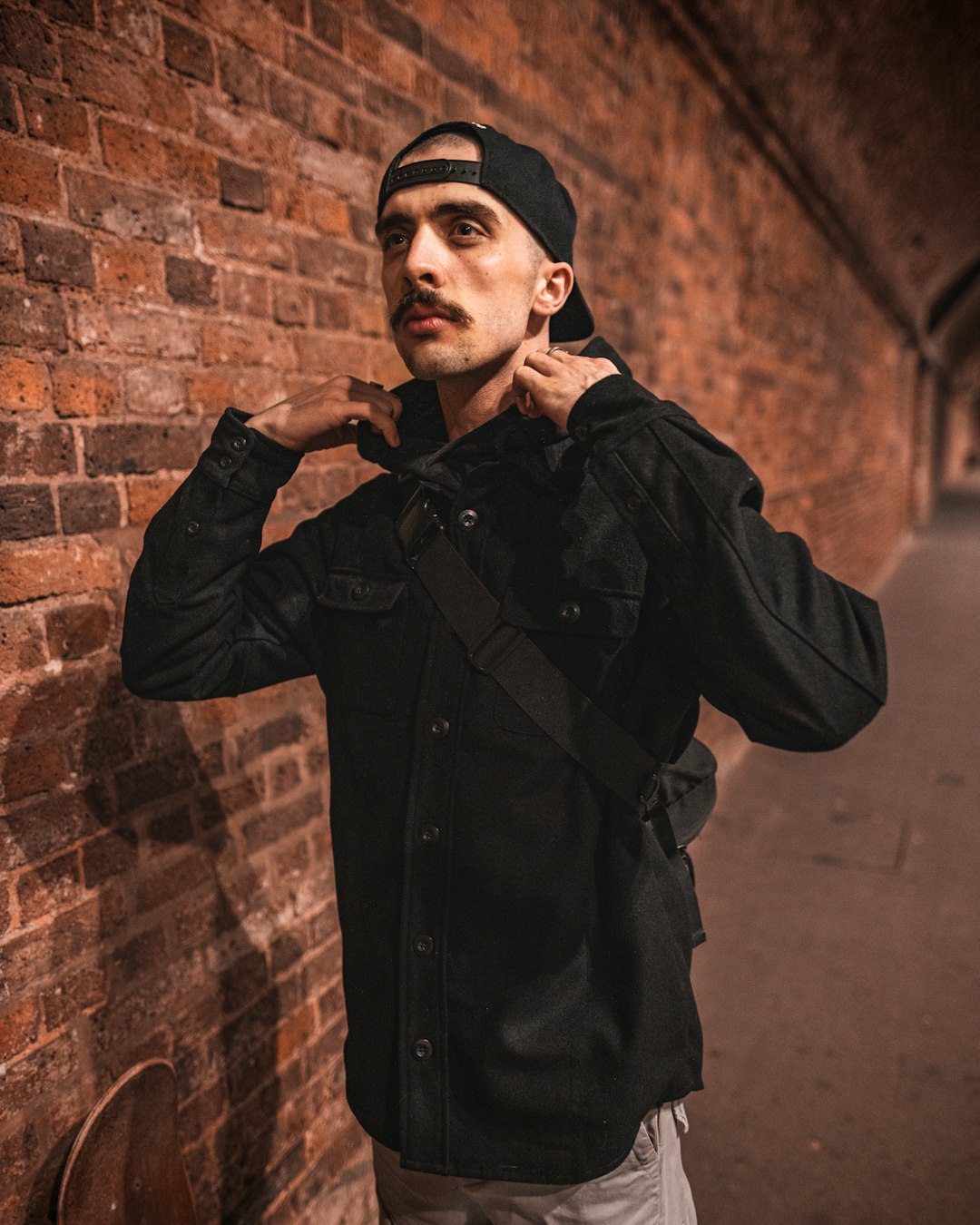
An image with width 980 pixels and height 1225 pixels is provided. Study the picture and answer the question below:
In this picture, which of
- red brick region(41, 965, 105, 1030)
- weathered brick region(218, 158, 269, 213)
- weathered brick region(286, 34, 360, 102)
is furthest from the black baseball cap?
red brick region(41, 965, 105, 1030)

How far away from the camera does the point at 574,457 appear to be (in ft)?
4.29

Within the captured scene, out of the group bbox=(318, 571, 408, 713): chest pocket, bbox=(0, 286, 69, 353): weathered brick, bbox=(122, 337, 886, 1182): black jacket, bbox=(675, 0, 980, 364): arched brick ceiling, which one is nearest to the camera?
bbox=(122, 337, 886, 1182): black jacket

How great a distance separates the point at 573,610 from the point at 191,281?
110 cm

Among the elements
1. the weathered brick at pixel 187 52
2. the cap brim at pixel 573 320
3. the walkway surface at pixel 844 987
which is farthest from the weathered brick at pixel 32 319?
the walkway surface at pixel 844 987

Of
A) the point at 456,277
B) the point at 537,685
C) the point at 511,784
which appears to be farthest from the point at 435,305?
the point at 511,784

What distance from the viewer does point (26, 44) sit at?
1.48 meters

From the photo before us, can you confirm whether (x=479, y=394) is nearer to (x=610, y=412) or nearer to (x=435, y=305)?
(x=435, y=305)

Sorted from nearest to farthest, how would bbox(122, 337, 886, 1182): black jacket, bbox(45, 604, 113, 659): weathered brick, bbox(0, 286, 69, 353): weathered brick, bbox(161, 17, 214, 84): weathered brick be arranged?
bbox(122, 337, 886, 1182): black jacket → bbox(0, 286, 69, 353): weathered brick → bbox(45, 604, 113, 659): weathered brick → bbox(161, 17, 214, 84): weathered brick

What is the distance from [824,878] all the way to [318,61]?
355 centimetres

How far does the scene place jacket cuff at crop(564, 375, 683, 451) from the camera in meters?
1.16

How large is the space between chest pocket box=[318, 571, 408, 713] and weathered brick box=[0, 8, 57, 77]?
957 millimetres

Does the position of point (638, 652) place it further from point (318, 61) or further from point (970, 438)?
point (970, 438)

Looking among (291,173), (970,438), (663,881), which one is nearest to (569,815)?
(663,881)

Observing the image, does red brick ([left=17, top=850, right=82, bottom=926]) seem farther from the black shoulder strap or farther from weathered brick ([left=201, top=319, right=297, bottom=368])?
weathered brick ([left=201, top=319, right=297, bottom=368])
